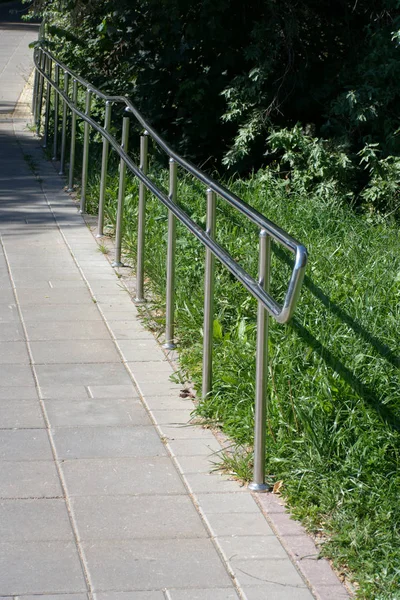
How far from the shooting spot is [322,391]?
422 cm

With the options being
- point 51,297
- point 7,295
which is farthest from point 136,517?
point 7,295

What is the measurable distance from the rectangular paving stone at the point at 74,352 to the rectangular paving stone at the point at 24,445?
999 millimetres

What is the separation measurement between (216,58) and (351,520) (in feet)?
25.1

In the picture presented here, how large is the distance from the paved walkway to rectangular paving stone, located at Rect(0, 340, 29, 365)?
0.03 ft

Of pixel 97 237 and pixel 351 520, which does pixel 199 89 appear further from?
pixel 351 520

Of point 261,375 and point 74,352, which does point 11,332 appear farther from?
point 261,375

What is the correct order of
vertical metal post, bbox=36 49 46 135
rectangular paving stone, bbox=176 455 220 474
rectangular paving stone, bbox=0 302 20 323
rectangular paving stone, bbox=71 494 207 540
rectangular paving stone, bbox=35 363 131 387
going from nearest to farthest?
rectangular paving stone, bbox=71 494 207 540
rectangular paving stone, bbox=176 455 220 474
rectangular paving stone, bbox=35 363 131 387
rectangular paving stone, bbox=0 302 20 323
vertical metal post, bbox=36 49 46 135

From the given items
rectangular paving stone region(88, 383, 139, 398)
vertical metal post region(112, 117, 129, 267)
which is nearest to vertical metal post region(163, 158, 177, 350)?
rectangular paving stone region(88, 383, 139, 398)

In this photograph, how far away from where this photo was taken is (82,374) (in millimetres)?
5242

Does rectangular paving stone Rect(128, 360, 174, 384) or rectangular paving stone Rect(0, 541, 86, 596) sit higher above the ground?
rectangular paving stone Rect(0, 541, 86, 596)

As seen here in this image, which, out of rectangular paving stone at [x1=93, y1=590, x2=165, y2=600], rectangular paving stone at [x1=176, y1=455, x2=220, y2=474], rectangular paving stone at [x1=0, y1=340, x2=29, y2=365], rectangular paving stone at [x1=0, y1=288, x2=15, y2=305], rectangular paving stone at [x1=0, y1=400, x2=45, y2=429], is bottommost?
rectangular paving stone at [x1=0, y1=288, x2=15, y2=305]

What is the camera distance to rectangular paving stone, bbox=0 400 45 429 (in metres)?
4.53

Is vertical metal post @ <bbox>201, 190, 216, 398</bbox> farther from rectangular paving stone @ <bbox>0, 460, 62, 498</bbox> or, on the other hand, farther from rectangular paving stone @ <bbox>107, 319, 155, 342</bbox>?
rectangular paving stone @ <bbox>107, 319, 155, 342</bbox>

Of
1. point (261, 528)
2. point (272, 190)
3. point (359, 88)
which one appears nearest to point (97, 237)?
point (272, 190)
